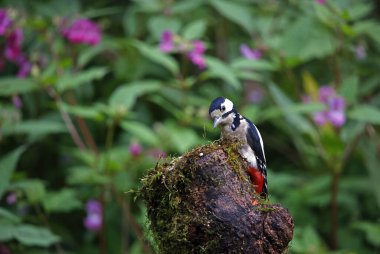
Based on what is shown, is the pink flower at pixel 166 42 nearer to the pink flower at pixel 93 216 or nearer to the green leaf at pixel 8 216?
the pink flower at pixel 93 216

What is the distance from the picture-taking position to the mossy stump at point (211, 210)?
261 centimetres

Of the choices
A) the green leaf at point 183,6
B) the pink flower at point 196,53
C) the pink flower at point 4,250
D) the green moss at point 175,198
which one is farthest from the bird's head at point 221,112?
the green leaf at point 183,6

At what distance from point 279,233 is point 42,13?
12.9ft

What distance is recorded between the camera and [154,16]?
6.06m

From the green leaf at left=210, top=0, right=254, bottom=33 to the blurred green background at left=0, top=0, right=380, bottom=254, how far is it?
1 centimetres

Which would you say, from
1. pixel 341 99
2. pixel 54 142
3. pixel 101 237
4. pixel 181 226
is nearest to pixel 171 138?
pixel 101 237

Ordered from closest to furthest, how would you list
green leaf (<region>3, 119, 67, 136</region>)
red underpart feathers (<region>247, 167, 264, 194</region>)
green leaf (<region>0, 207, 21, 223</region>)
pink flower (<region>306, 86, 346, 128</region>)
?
red underpart feathers (<region>247, 167, 264, 194</region>)
green leaf (<region>0, 207, 21, 223</region>)
green leaf (<region>3, 119, 67, 136</region>)
pink flower (<region>306, 86, 346, 128</region>)

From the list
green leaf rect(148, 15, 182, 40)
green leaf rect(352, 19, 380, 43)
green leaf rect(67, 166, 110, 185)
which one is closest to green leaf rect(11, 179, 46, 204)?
green leaf rect(67, 166, 110, 185)

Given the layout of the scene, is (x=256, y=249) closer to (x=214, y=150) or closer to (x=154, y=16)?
(x=214, y=150)

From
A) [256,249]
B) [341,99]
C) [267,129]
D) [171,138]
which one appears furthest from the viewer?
[267,129]

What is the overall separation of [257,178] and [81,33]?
2637mm

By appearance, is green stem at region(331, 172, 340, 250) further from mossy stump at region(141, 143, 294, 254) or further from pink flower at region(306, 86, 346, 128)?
mossy stump at region(141, 143, 294, 254)

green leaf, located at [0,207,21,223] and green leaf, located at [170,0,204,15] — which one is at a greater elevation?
green leaf, located at [170,0,204,15]

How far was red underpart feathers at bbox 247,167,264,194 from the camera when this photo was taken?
311 centimetres
